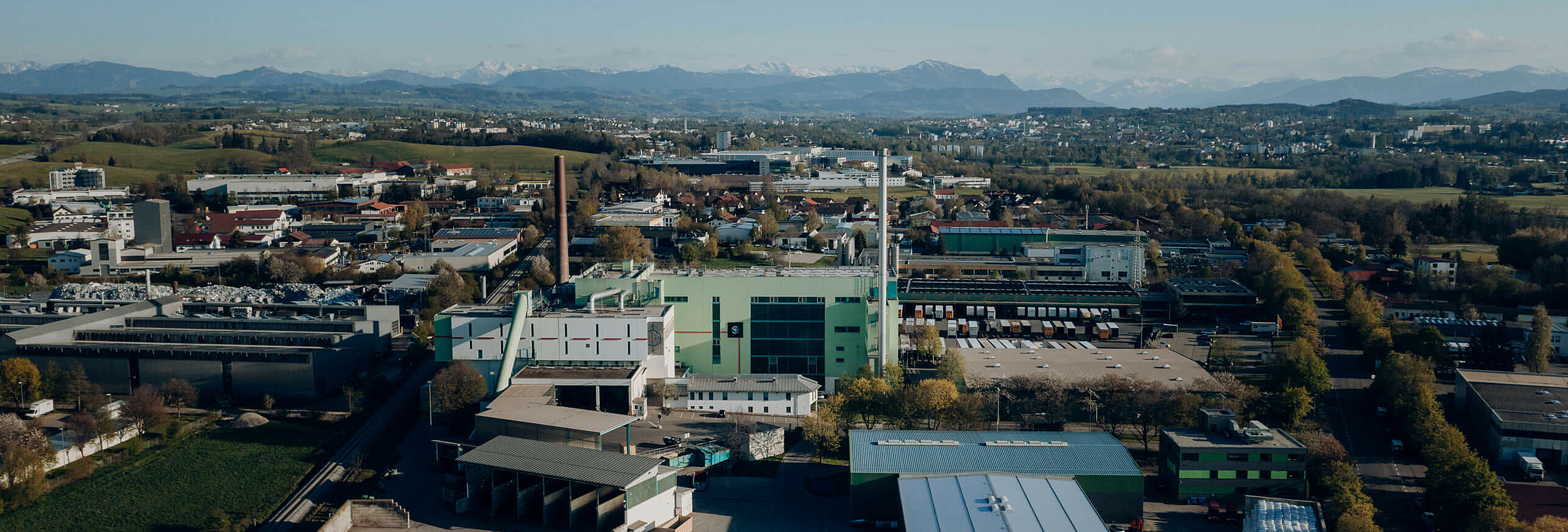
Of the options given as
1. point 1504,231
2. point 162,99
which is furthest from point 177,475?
point 162,99

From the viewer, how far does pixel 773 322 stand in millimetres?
16234

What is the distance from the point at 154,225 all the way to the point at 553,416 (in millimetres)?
19631

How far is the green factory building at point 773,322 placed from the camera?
636 inches

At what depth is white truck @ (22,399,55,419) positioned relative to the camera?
14.1 metres

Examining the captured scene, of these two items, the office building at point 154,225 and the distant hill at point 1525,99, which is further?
the distant hill at point 1525,99

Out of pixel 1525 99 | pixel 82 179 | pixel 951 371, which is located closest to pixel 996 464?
pixel 951 371

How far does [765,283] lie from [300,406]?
6.78 m

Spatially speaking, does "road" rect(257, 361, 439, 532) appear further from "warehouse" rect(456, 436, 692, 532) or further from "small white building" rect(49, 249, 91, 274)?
"small white building" rect(49, 249, 91, 274)

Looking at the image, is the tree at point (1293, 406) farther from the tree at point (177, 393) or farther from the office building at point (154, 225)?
the office building at point (154, 225)

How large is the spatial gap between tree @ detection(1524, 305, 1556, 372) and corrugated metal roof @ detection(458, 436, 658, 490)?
1366 cm

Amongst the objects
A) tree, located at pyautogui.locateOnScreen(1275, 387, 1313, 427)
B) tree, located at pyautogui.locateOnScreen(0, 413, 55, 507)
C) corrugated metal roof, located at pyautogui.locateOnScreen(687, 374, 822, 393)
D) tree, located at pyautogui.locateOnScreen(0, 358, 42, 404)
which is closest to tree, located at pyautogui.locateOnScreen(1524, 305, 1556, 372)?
tree, located at pyautogui.locateOnScreen(1275, 387, 1313, 427)

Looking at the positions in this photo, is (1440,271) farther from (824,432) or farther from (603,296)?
(603,296)

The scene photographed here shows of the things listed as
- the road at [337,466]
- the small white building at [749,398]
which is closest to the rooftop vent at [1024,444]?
the small white building at [749,398]

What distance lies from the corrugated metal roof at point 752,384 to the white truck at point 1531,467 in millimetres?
8398
